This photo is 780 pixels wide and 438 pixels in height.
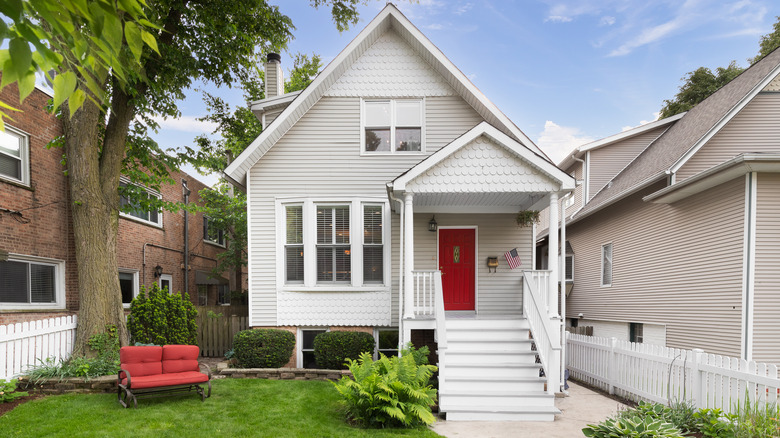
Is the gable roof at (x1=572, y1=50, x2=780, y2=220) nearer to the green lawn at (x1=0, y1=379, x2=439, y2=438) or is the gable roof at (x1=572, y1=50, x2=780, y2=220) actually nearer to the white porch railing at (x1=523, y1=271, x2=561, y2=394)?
the white porch railing at (x1=523, y1=271, x2=561, y2=394)

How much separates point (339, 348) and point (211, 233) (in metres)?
12.1

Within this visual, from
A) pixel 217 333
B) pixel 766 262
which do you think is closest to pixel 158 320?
pixel 217 333

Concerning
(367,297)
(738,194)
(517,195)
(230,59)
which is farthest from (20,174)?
(738,194)

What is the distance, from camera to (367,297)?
9.27 meters

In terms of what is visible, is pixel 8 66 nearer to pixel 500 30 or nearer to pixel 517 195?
pixel 517 195

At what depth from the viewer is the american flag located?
30.8 ft

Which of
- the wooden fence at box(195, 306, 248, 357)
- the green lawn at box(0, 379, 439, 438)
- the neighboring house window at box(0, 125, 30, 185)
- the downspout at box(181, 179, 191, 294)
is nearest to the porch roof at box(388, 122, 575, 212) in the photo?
the green lawn at box(0, 379, 439, 438)

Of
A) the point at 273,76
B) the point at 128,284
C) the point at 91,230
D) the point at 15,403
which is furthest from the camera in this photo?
the point at 128,284

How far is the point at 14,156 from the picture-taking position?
28.3 ft

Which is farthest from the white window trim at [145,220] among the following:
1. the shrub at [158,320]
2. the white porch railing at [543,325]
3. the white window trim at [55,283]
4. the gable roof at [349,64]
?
the white porch railing at [543,325]

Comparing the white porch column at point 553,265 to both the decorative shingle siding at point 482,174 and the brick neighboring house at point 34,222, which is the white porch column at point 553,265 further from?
the brick neighboring house at point 34,222

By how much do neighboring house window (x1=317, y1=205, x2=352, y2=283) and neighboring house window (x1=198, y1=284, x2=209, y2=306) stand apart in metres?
10.7

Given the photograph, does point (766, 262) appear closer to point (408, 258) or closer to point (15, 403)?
point (408, 258)

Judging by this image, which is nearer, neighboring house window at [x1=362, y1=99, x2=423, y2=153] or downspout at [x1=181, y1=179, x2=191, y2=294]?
neighboring house window at [x1=362, y1=99, x2=423, y2=153]
